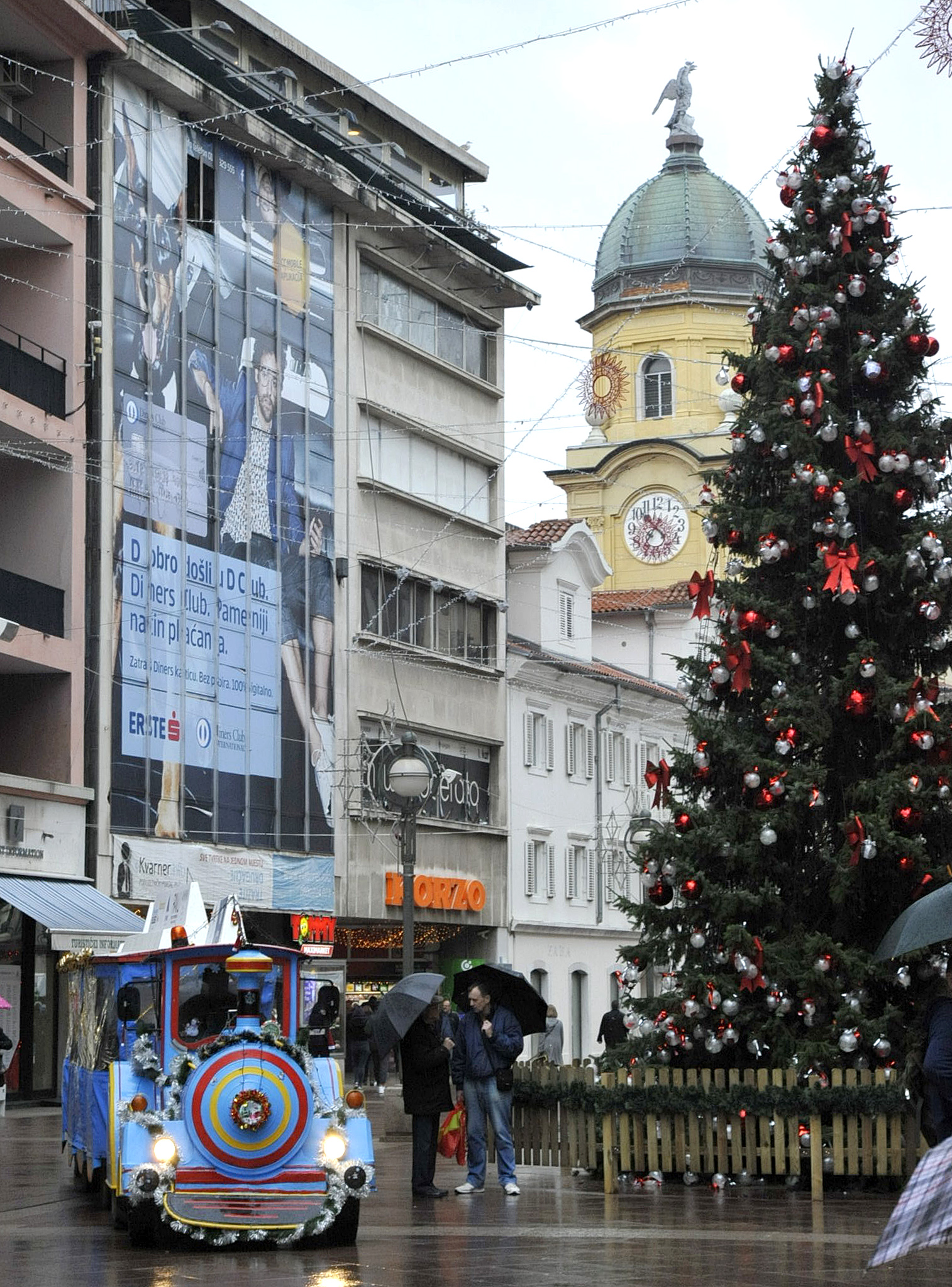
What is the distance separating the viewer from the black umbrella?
1903cm

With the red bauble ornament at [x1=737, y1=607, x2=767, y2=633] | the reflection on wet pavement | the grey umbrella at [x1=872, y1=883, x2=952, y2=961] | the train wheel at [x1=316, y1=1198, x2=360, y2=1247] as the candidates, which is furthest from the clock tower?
the train wheel at [x1=316, y1=1198, x2=360, y2=1247]

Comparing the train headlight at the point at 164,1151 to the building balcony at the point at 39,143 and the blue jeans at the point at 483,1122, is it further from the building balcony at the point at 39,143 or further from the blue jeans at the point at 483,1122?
the building balcony at the point at 39,143

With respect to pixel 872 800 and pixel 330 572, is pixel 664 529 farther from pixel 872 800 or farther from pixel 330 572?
pixel 872 800

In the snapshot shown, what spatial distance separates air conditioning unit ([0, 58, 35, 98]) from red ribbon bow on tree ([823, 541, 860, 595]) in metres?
20.1

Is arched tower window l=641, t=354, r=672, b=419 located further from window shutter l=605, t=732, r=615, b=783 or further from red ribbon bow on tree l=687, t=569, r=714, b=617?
red ribbon bow on tree l=687, t=569, r=714, b=617

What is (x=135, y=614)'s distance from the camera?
38375 millimetres

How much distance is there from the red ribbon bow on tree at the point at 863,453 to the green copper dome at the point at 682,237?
54.5 meters

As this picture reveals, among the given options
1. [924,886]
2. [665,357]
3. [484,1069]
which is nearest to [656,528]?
[665,357]

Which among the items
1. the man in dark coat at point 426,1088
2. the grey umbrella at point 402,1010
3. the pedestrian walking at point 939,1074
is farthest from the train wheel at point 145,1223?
the pedestrian walking at point 939,1074

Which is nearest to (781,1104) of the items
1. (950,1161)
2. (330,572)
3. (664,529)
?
(950,1161)

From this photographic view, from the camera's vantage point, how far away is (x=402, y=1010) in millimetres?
18438

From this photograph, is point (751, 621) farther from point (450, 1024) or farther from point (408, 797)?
point (450, 1024)

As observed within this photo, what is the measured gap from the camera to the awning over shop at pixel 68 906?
3297 centimetres

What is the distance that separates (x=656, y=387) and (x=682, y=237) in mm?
5289
